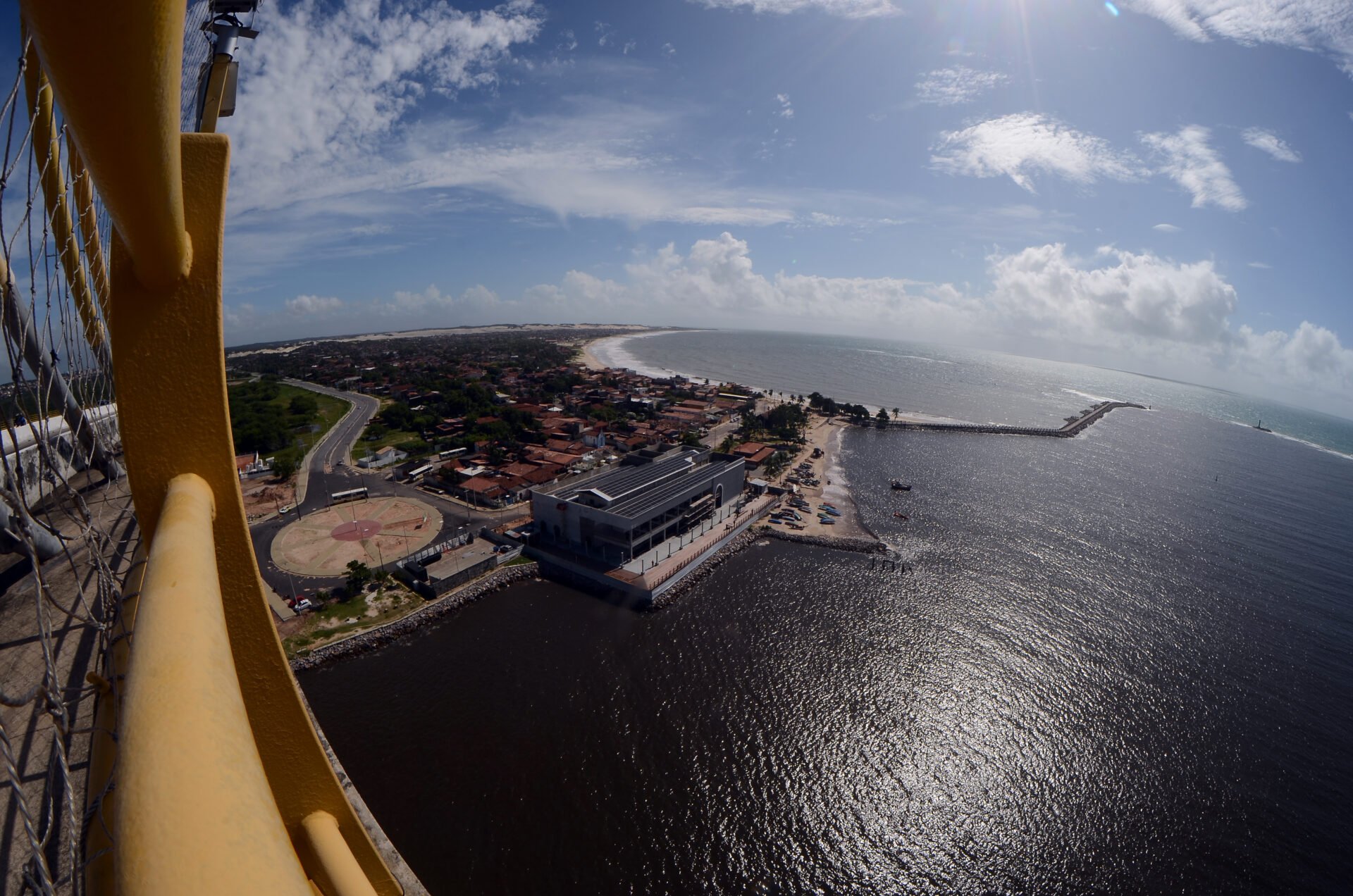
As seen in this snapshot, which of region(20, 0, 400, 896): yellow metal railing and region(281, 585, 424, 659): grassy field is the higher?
region(20, 0, 400, 896): yellow metal railing

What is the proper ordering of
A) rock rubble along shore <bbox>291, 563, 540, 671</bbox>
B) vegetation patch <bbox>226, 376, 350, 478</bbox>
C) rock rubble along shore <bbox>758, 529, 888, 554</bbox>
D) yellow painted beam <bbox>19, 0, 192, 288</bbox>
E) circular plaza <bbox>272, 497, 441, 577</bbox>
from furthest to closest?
1. vegetation patch <bbox>226, 376, 350, 478</bbox>
2. rock rubble along shore <bbox>758, 529, 888, 554</bbox>
3. circular plaza <bbox>272, 497, 441, 577</bbox>
4. rock rubble along shore <bbox>291, 563, 540, 671</bbox>
5. yellow painted beam <bbox>19, 0, 192, 288</bbox>

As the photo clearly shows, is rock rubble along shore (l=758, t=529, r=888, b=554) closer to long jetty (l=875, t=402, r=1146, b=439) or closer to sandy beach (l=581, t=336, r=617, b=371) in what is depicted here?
long jetty (l=875, t=402, r=1146, b=439)

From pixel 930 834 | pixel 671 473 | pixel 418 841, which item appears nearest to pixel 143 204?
pixel 418 841

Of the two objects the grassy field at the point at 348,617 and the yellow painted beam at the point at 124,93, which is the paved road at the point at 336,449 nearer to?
the grassy field at the point at 348,617

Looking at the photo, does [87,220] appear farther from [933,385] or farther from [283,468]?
[933,385]

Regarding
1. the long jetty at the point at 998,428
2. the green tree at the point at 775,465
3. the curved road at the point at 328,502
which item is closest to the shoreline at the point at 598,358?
the long jetty at the point at 998,428

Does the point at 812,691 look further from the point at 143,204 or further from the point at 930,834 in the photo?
the point at 143,204

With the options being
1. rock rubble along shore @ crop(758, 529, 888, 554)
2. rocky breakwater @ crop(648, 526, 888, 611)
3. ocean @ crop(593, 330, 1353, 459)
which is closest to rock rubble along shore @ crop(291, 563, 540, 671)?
rocky breakwater @ crop(648, 526, 888, 611)
